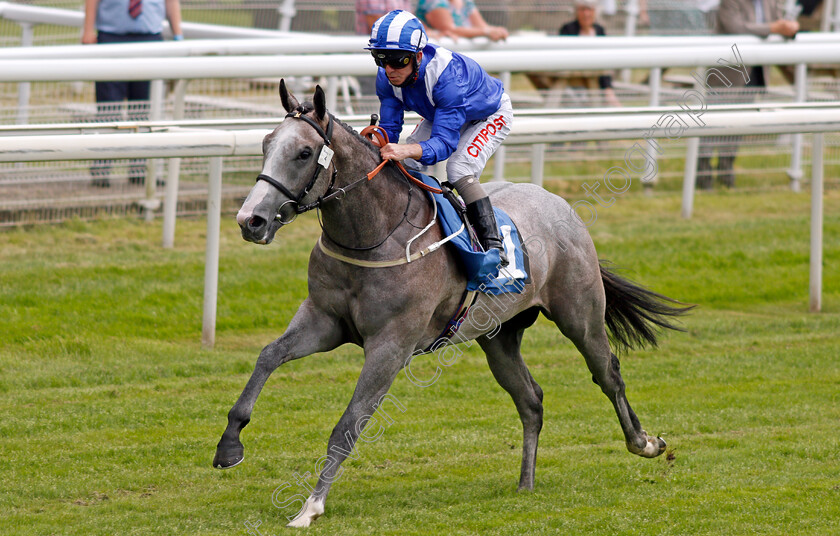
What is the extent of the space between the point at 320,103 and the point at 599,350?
6.70ft

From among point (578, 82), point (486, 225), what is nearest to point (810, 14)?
point (578, 82)

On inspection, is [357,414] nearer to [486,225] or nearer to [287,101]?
[486,225]

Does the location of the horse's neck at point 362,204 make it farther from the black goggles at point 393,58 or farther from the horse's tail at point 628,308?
the horse's tail at point 628,308

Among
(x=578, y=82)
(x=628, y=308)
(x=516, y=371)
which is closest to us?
(x=516, y=371)

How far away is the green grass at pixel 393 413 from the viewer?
4.67 metres

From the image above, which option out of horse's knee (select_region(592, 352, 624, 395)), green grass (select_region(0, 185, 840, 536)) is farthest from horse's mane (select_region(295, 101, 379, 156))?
horse's knee (select_region(592, 352, 624, 395))

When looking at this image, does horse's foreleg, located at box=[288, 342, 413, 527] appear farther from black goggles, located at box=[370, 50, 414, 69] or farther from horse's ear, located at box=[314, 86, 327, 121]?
black goggles, located at box=[370, 50, 414, 69]

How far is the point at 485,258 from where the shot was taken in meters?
4.72

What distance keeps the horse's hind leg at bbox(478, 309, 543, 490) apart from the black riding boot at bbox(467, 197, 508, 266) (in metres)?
0.50

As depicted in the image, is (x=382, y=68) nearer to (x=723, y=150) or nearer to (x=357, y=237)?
(x=357, y=237)

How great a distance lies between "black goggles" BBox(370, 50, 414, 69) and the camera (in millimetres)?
4402

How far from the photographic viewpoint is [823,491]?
496 centimetres

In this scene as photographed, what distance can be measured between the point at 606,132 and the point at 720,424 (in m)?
1.98

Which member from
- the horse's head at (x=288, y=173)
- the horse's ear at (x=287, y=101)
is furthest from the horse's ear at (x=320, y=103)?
the horse's ear at (x=287, y=101)
